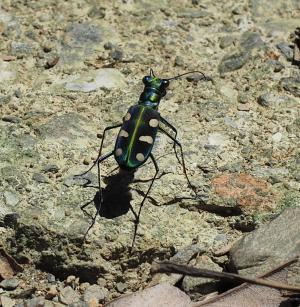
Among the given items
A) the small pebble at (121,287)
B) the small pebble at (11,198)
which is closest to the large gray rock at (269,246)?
the small pebble at (121,287)

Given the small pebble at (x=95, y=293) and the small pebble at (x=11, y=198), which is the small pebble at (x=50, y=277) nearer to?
the small pebble at (x=95, y=293)

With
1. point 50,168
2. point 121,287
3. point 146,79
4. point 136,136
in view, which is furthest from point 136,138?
point 121,287

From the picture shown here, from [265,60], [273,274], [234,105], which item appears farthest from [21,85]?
[273,274]

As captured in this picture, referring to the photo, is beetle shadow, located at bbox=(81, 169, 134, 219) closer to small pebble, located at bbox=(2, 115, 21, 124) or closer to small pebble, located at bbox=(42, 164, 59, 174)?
small pebble, located at bbox=(42, 164, 59, 174)

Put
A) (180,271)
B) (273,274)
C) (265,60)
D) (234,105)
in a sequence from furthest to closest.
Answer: (265,60) → (234,105) → (273,274) → (180,271)

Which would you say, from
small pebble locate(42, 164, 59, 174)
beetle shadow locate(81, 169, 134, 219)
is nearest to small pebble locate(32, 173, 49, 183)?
small pebble locate(42, 164, 59, 174)

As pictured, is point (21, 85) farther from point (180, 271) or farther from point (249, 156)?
point (180, 271)

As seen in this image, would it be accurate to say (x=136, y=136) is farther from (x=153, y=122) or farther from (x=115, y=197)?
(x=115, y=197)
